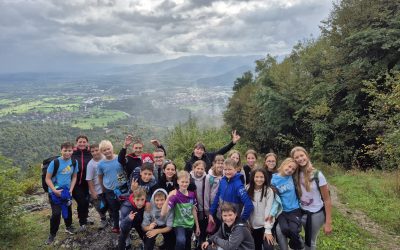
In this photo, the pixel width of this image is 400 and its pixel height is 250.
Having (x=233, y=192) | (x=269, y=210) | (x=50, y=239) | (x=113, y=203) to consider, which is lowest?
(x=50, y=239)

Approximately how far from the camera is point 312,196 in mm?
4602

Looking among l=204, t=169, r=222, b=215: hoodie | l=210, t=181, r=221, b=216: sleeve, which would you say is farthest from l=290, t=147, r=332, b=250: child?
l=204, t=169, r=222, b=215: hoodie

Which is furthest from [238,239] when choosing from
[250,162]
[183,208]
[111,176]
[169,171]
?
[111,176]

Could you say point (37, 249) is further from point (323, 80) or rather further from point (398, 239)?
point (323, 80)

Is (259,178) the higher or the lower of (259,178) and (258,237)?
the higher

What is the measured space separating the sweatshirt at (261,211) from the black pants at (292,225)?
6.9 inches

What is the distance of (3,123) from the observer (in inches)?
3206

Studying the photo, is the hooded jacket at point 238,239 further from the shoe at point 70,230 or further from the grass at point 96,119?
the grass at point 96,119

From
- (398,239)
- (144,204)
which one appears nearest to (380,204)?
(398,239)

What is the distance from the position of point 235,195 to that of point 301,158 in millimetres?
1137

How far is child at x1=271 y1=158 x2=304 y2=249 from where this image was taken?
15.2 ft

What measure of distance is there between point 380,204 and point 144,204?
7.49 metres

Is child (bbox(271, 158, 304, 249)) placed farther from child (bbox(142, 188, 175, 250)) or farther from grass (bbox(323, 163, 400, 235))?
grass (bbox(323, 163, 400, 235))

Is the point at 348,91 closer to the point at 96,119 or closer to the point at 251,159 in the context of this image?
the point at 251,159
